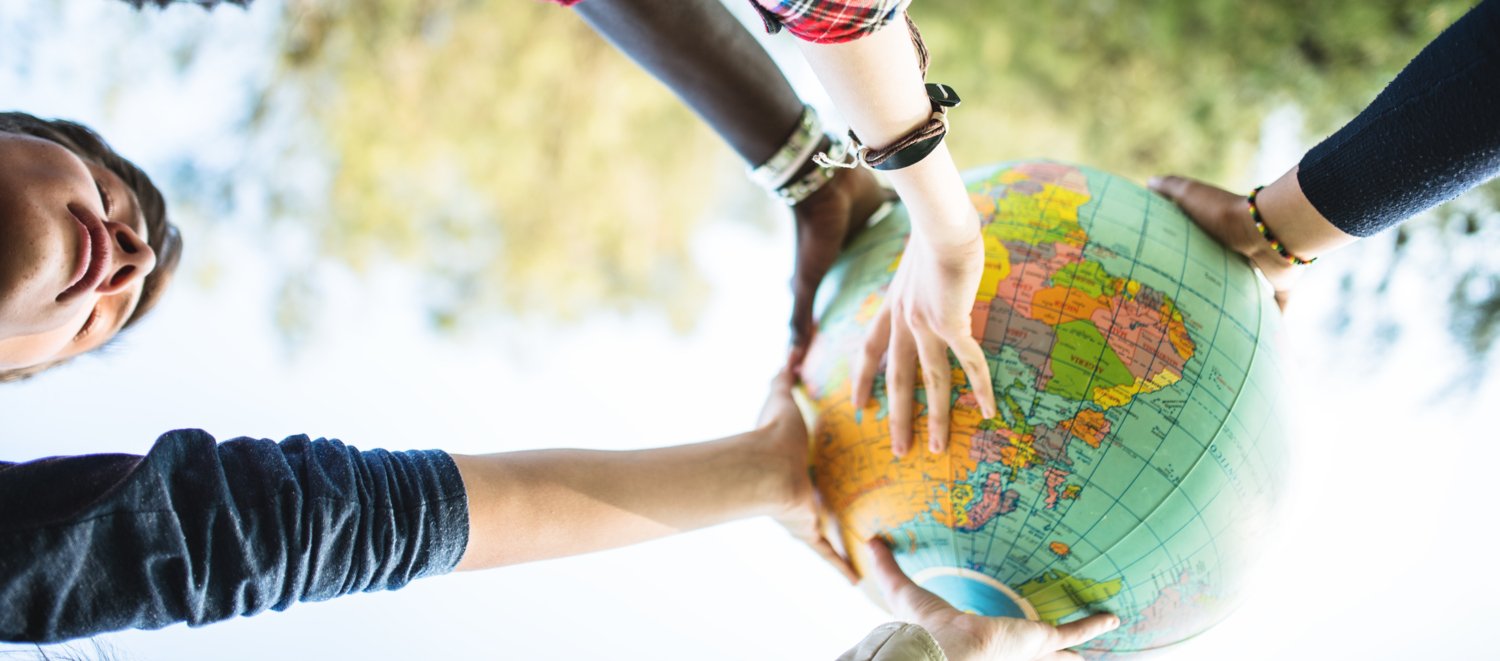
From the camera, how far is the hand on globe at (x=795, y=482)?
1.10 meters

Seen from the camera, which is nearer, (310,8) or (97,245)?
(97,245)

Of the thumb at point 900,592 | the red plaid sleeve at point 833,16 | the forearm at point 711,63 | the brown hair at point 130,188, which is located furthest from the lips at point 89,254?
the thumb at point 900,592

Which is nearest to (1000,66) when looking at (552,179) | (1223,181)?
(1223,181)

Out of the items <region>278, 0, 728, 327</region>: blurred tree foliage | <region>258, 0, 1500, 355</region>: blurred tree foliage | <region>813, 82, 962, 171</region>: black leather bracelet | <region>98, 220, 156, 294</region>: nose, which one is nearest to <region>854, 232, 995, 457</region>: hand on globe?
<region>813, 82, 962, 171</region>: black leather bracelet

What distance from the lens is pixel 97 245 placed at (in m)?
0.90

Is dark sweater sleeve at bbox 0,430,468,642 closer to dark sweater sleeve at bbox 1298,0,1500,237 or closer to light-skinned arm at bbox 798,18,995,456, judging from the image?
light-skinned arm at bbox 798,18,995,456

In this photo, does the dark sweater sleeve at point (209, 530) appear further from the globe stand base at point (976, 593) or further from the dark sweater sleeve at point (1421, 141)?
the dark sweater sleeve at point (1421, 141)

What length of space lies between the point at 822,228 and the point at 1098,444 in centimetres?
51

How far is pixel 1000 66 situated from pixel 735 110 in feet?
5.30

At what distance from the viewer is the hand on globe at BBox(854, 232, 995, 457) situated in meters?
0.88

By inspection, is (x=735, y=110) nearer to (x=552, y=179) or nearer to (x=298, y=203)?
(x=552, y=179)

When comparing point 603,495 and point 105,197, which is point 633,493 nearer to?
point 603,495

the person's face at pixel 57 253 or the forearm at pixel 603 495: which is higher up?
the person's face at pixel 57 253

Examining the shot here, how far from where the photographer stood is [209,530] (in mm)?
771
